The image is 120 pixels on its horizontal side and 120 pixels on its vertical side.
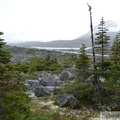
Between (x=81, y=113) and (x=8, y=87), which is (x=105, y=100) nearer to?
(x=81, y=113)

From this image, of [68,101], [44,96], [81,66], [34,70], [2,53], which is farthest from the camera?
[34,70]

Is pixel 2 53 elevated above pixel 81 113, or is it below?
above

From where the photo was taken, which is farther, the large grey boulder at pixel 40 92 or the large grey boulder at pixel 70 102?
the large grey boulder at pixel 40 92

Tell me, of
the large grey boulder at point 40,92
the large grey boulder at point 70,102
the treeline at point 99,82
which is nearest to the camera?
the treeline at point 99,82

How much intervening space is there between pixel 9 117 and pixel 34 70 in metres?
34.9

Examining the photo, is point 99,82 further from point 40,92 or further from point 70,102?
point 40,92

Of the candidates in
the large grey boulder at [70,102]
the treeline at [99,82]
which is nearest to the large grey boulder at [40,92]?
the treeline at [99,82]

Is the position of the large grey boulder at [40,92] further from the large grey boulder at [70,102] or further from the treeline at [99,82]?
the large grey boulder at [70,102]

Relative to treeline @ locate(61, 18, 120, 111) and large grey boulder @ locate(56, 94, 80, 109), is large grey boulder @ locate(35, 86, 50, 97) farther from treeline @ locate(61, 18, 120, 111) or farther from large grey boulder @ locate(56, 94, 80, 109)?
large grey boulder @ locate(56, 94, 80, 109)

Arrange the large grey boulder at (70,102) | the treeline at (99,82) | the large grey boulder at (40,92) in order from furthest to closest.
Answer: the large grey boulder at (40,92), the large grey boulder at (70,102), the treeline at (99,82)

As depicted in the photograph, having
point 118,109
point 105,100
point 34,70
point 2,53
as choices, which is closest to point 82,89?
point 105,100

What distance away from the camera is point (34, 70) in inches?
1900

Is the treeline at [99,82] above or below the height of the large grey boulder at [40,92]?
above

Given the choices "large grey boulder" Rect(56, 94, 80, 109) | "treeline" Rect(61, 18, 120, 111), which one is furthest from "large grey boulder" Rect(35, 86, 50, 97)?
"large grey boulder" Rect(56, 94, 80, 109)
